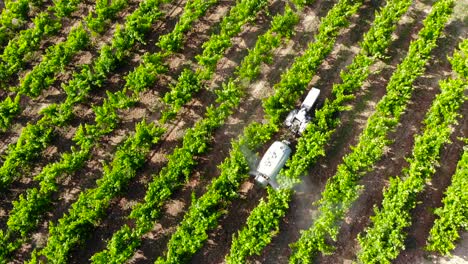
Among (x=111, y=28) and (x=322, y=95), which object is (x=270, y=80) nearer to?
(x=322, y=95)

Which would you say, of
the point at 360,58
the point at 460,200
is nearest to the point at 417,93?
the point at 360,58

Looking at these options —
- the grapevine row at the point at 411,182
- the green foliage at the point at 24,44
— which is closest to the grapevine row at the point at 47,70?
the green foliage at the point at 24,44

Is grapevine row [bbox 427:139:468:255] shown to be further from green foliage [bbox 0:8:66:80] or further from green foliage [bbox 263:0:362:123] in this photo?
green foliage [bbox 0:8:66:80]

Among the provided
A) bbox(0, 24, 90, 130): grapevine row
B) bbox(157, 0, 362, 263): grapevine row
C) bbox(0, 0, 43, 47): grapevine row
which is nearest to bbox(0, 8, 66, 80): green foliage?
bbox(0, 0, 43, 47): grapevine row

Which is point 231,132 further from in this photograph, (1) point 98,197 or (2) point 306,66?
(1) point 98,197

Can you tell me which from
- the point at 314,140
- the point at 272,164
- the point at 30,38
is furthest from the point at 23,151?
the point at 314,140

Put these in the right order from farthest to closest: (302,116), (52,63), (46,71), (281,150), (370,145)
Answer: (52,63)
(46,71)
(302,116)
(281,150)
(370,145)
